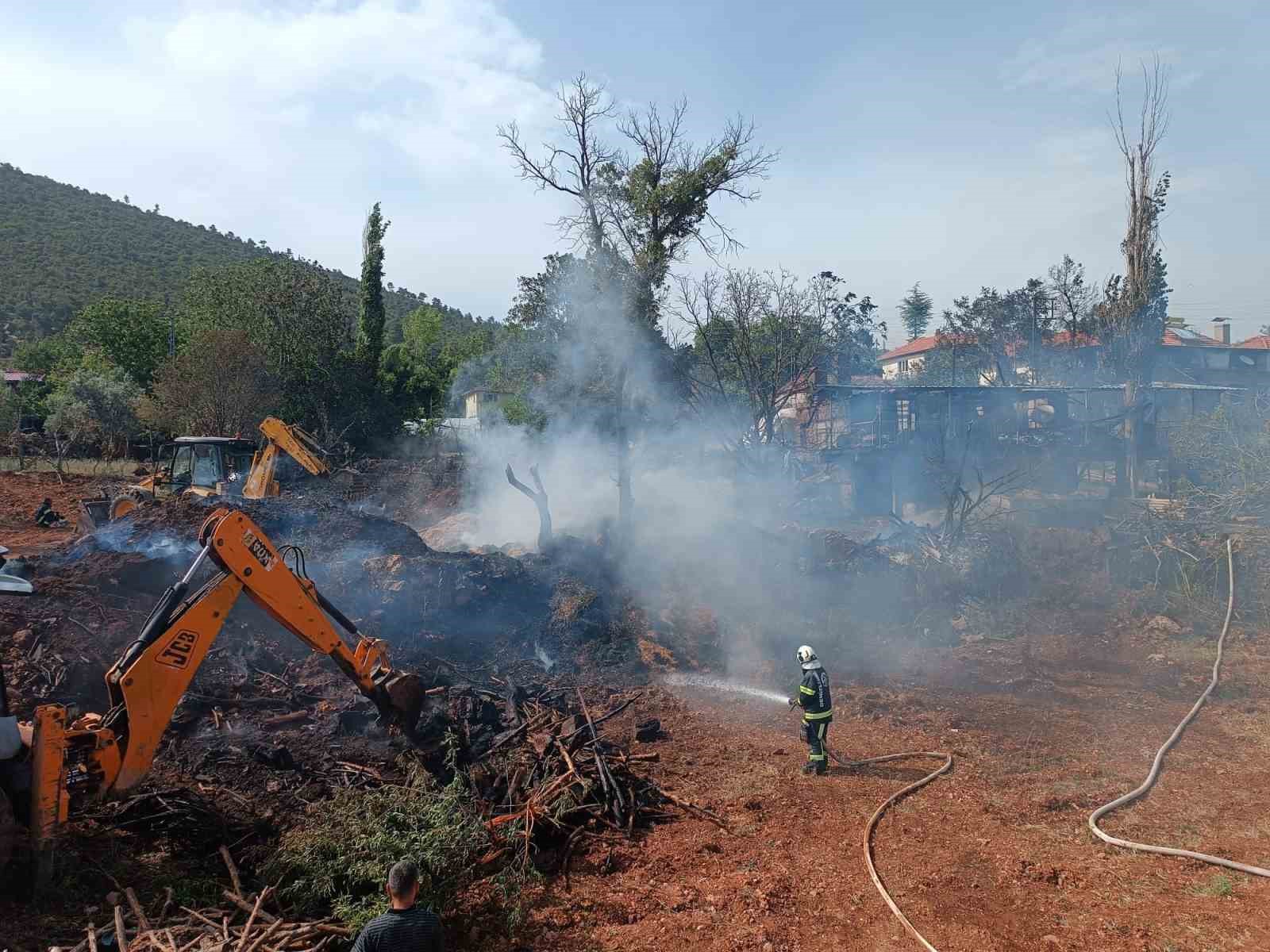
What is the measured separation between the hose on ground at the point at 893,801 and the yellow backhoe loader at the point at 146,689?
467 cm

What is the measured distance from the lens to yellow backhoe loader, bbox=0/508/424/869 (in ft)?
16.6

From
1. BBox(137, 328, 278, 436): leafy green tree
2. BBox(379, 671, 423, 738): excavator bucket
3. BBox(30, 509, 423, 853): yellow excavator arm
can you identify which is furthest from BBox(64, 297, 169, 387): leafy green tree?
BBox(30, 509, 423, 853): yellow excavator arm

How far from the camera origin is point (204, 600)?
610cm

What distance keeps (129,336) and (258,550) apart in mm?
37778

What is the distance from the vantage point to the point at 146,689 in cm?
576

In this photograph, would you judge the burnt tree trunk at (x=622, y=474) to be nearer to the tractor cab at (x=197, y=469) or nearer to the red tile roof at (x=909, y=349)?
the tractor cab at (x=197, y=469)

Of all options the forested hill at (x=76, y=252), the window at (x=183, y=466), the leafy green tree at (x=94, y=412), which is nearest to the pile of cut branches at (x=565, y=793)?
the window at (x=183, y=466)

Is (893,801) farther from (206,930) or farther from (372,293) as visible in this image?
(372,293)

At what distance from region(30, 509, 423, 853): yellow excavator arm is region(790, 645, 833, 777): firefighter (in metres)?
4.51

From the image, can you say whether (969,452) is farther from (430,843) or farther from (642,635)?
(430,843)

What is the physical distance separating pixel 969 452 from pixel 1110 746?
1580cm

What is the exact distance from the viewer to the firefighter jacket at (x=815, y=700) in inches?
327

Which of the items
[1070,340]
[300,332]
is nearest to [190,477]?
[300,332]

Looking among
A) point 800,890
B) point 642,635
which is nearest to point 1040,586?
point 642,635
